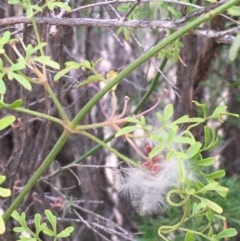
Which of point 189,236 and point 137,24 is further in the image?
point 137,24

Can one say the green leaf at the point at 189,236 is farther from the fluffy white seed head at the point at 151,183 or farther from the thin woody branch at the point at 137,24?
the thin woody branch at the point at 137,24

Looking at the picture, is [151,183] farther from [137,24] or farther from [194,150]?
[137,24]

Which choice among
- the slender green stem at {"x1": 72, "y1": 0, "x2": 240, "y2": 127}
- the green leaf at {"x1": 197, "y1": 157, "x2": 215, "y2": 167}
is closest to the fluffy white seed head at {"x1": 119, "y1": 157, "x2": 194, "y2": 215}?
the green leaf at {"x1": 197, "y1": 157, "x2": 215, "y2": 167}

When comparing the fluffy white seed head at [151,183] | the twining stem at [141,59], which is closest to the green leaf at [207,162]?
the fluffy white seed head at [151,183]

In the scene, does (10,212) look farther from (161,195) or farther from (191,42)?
(191,42)

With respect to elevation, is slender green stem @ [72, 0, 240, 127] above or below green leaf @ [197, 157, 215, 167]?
above

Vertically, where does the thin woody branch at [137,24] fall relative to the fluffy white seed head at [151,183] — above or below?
above

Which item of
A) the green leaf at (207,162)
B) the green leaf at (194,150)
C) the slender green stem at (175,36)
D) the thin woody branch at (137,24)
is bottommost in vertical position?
the green leaf at (207,162)

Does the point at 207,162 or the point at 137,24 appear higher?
the point at 137,24

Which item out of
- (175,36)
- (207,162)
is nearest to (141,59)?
(175,36)

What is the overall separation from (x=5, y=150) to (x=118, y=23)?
989 mm

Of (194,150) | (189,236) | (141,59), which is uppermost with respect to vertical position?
(141,59)

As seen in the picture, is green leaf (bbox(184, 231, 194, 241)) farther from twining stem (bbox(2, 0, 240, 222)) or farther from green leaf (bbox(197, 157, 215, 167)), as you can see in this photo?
twining stem (bbox(2, 0, 240, 222))

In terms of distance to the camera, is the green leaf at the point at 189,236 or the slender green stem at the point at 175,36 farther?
the green leaf at the point at 189,236
